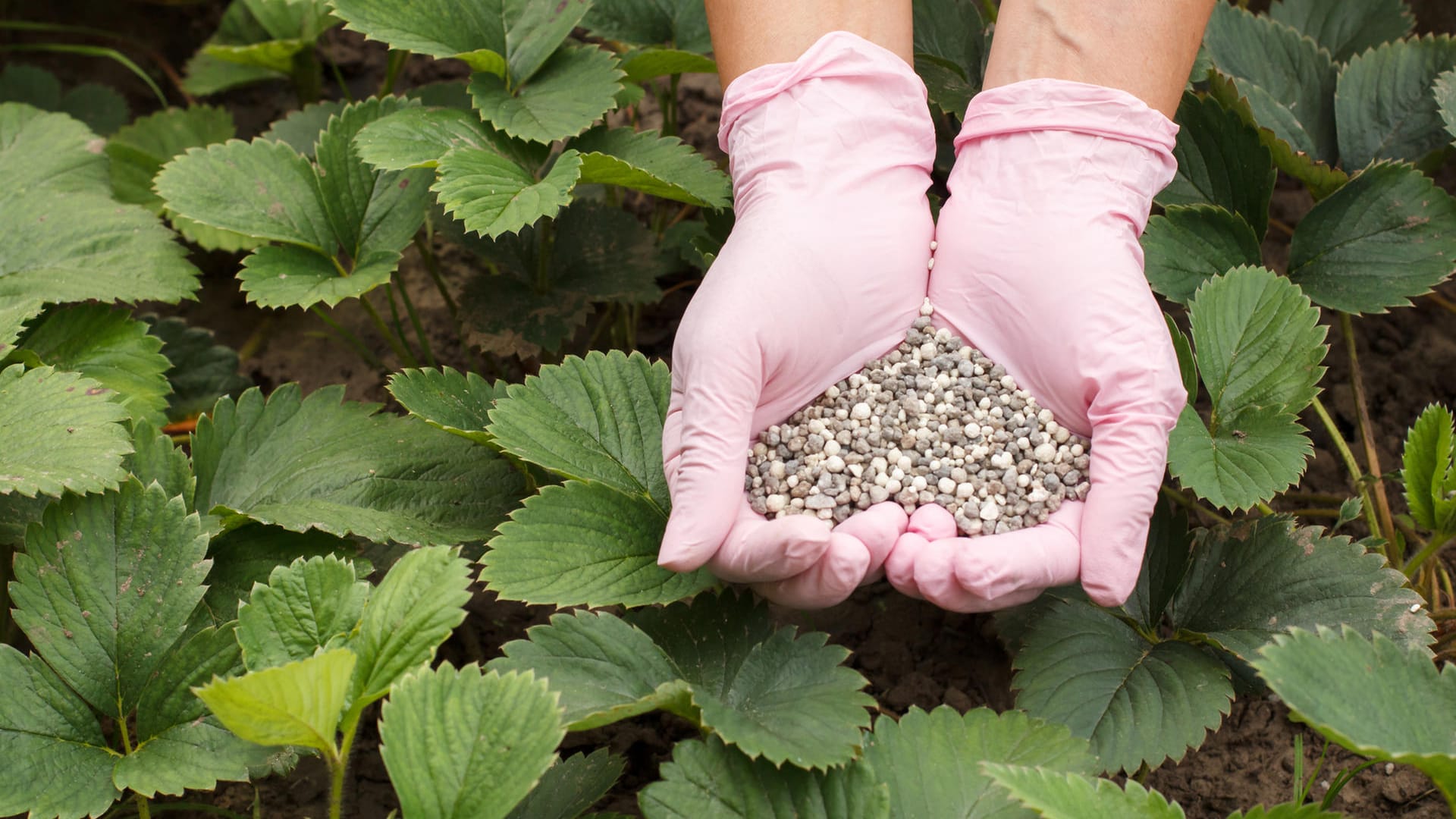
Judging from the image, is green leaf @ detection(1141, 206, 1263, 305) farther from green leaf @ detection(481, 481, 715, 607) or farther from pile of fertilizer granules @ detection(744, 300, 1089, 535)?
green leaf @ detection(481, 481, 715, 607)

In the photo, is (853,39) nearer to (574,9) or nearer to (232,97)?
(574,9)

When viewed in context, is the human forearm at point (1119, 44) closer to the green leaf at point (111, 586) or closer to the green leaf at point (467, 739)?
the green leaf at point (467, 739)

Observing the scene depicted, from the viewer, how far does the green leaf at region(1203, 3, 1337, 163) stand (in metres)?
1.83

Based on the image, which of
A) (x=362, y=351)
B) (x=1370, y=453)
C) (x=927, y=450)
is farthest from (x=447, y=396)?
(x=1370, y=453)

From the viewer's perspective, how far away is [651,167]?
1.65 metres

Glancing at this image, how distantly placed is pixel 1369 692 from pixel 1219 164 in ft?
3.06

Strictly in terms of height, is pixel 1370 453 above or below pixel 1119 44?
below

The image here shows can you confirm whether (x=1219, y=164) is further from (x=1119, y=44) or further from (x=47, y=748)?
(x=47, y=748)

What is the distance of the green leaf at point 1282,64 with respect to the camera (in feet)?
6.01

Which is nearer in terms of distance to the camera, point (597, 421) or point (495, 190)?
point (597, 421)

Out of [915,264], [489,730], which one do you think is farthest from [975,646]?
[489,730]

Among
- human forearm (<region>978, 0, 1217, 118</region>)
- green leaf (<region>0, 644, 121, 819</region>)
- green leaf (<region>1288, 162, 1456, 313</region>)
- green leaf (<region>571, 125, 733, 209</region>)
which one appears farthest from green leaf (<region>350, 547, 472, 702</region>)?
green leaf (<region>1288, 162, 1456, 313</region>)

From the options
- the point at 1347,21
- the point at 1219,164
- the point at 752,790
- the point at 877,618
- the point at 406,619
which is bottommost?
the point at 877,618

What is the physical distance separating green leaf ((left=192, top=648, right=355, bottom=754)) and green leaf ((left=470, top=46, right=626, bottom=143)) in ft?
2.85
